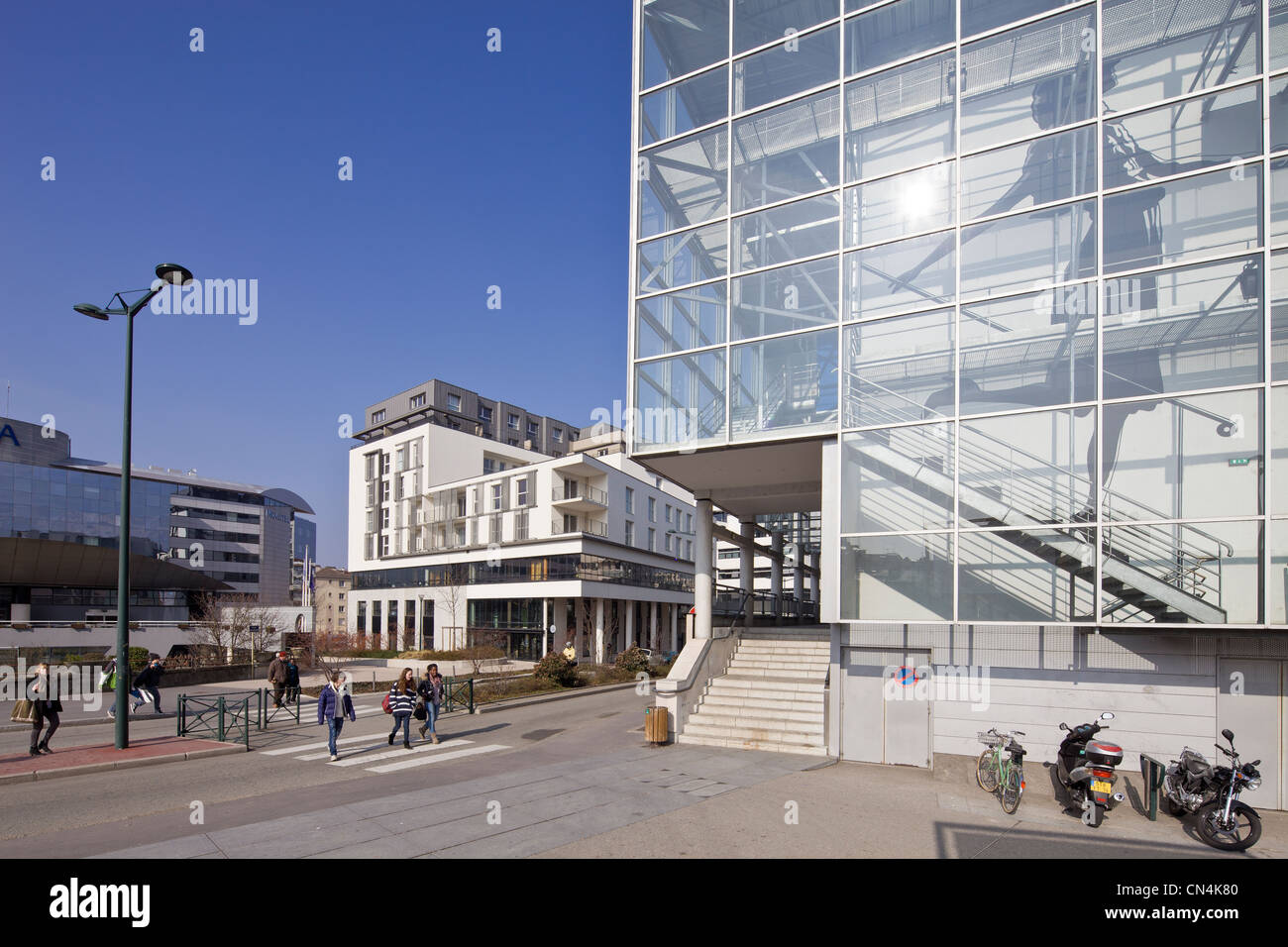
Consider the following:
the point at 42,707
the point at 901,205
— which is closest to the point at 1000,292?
the point at 901,205

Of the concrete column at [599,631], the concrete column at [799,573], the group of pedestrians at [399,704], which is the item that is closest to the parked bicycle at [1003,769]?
the group of pedestrians at [399,704]

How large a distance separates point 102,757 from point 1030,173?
21.2 meters

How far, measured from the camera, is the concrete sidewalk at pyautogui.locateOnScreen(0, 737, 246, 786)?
12.7 m

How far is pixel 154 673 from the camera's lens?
2041 cm

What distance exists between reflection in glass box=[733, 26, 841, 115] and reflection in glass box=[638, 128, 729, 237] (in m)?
1.09

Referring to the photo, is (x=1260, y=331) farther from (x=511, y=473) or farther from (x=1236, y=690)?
(x=511, y=473)

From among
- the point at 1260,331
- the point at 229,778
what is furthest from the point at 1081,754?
the point at 229,778

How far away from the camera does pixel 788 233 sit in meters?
16.1

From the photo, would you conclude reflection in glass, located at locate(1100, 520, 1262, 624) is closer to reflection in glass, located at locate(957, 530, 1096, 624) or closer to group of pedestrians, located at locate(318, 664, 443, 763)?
reflection in glass, located at locate(957, 530, 1096, 624)

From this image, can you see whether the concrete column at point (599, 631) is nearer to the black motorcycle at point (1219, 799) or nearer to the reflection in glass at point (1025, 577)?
the reflection in glass at point (1025, 577)

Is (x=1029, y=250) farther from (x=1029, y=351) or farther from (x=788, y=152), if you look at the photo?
(x=788, y=152)

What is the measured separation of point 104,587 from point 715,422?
2674 inches

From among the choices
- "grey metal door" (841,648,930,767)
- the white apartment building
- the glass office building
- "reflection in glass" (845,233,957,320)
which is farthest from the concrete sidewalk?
the white apartment building

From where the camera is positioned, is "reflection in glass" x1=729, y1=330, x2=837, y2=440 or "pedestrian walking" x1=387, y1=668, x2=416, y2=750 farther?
"pedestrian walking" x1=387, y1=668, x2=416, y2=750
